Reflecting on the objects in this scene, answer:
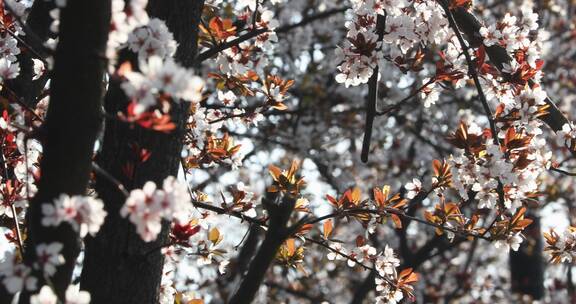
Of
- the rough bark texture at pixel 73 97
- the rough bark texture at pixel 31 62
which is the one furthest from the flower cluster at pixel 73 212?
the rough bark texture at pixel 31 62

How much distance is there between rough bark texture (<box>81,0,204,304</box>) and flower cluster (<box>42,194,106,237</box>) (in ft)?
1.22

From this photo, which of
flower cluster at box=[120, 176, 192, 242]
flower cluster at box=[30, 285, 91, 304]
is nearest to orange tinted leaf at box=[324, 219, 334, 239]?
flower cluster at box=[120, 176, 192, 242]

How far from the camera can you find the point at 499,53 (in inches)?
104

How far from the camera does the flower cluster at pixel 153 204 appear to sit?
1.47 meters

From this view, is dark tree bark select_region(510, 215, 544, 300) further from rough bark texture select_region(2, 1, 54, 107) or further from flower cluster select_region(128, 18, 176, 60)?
flower cluster select_region(128, 18, 176, 60)

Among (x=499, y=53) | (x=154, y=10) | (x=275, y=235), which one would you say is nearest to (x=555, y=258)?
(x=499, y=53)

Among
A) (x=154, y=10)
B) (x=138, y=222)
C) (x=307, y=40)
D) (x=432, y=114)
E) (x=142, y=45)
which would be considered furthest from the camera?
(x=432, y=114)

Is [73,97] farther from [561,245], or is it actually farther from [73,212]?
[561,245]

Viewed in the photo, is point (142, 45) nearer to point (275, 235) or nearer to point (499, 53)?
point (275, 235)

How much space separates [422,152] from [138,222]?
278 inches

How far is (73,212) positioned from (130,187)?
1.68 feet

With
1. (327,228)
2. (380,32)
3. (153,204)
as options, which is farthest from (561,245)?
(153,204)

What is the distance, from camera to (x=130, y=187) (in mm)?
1928

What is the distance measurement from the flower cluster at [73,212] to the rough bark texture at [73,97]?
0.12ft
